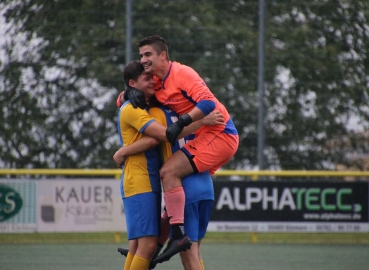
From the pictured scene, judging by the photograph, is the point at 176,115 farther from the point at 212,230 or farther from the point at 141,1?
the point at 141,1

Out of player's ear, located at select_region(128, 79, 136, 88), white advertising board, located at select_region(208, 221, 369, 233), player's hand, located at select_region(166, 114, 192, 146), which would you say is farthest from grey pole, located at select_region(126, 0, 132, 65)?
player's hand, located at select_region(166, 114, 192, 146)

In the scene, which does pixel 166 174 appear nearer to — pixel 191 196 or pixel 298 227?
pixel 191 196

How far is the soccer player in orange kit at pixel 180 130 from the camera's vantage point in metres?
5.01

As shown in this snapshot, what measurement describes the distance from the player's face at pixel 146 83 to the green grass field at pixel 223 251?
9.14 ft

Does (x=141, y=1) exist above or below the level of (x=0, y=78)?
above

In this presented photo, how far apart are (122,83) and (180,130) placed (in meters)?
6.29

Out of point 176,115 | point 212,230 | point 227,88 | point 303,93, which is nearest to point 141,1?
point 227,88

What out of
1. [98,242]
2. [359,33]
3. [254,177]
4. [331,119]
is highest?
[359,33]

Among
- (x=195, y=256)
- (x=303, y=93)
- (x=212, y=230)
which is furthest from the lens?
(x=303, y=93)

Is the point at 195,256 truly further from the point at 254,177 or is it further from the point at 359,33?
the point at 359,33

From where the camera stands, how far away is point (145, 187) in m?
5.12

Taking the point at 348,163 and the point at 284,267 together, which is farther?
the point at 348,163

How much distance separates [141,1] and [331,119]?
3.26 m

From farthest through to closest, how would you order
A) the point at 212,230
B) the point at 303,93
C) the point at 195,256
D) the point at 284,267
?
the point at 303,93 → the point at 212,230 → the point at 284,267 → the point at 195,256
